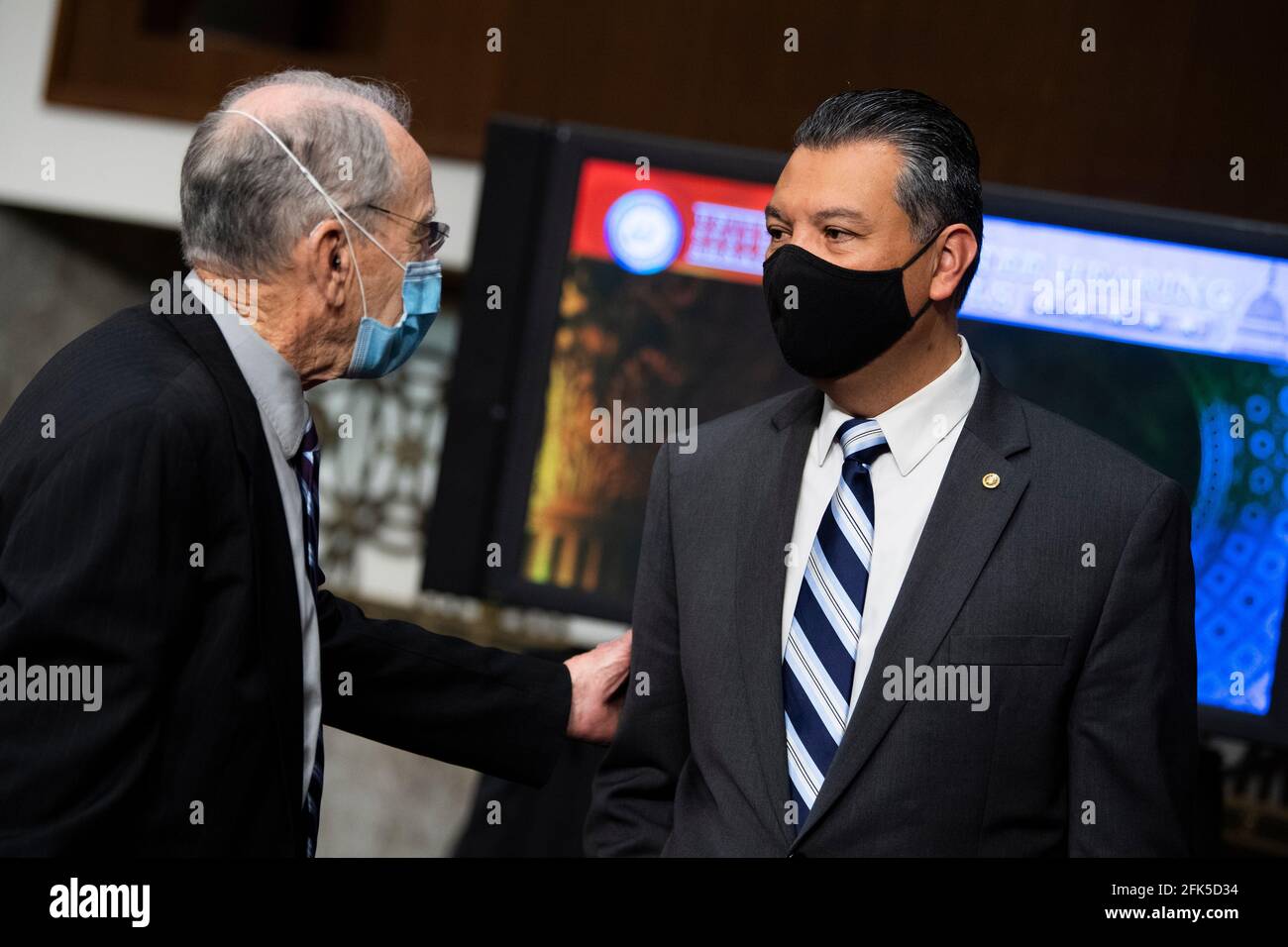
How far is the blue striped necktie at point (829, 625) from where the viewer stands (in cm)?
178

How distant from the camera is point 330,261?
1804mm

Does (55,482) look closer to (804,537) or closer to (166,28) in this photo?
(804,537)

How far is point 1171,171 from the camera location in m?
3.24

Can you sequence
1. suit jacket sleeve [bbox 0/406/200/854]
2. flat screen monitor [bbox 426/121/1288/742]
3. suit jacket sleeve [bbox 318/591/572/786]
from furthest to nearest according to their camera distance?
flat screen monitor [bbox 426/121/1288/742] → suit jacket sleeve [bbox 318/591/572/786] → suit jacket sleeve [bbox 0/406/200/854]

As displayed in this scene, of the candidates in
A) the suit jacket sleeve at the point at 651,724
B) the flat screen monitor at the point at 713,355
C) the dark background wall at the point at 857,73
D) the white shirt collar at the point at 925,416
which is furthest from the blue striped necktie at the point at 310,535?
the dark background wall at the point at 857,73

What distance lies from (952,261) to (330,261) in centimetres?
77

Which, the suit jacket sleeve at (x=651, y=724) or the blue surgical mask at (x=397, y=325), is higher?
the blue surgical mask at (x=397, y=325)

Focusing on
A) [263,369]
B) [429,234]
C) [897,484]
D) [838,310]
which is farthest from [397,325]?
[897,484]

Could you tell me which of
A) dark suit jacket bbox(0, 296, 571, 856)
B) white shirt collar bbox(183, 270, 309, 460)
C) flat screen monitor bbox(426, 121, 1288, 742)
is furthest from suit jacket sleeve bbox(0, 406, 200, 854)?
flat screen monitor bbox(426, 121, 1288, 742)

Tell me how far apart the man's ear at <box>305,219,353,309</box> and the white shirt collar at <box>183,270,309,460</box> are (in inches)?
4.0

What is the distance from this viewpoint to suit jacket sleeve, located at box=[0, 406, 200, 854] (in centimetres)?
146

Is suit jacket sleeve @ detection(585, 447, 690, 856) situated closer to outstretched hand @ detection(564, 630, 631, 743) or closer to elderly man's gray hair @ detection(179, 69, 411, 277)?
outstretched hand @ detection(564, 630, 631, 743)

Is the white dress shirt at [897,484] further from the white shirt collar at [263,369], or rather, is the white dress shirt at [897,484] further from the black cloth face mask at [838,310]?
the white shirt collar at [263,369]
